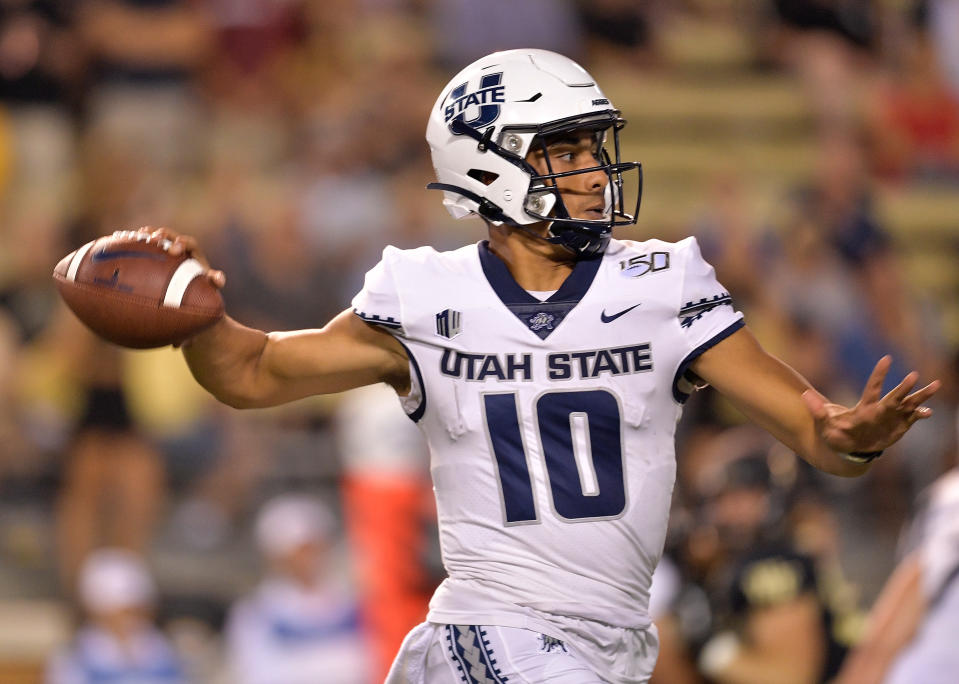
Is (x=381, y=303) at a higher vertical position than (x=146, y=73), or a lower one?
lower

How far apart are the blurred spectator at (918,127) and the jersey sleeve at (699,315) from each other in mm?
6971

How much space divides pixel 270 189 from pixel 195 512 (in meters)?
1.98

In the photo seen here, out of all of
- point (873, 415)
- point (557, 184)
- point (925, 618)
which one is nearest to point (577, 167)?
point (557, 184)

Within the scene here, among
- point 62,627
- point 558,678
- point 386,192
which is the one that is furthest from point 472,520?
point 386,192

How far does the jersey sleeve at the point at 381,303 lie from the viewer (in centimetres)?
316

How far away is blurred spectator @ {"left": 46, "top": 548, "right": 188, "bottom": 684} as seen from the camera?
6.50 m

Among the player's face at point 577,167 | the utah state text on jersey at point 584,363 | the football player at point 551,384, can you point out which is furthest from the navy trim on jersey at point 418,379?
the player's face at point 577,167

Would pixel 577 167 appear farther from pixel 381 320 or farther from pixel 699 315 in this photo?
pixel 381 320

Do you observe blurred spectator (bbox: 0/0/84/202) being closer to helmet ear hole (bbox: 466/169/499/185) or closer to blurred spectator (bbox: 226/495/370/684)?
blurred spectator (bbox: 226/495/370/684)

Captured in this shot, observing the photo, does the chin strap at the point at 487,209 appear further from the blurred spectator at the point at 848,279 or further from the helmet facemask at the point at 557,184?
the blurred spectator at the point at 848,279

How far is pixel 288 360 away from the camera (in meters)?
3.28

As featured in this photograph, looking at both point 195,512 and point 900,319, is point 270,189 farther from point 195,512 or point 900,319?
point 900,319

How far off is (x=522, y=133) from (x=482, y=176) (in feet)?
0.49

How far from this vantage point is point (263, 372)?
10.8 feet
